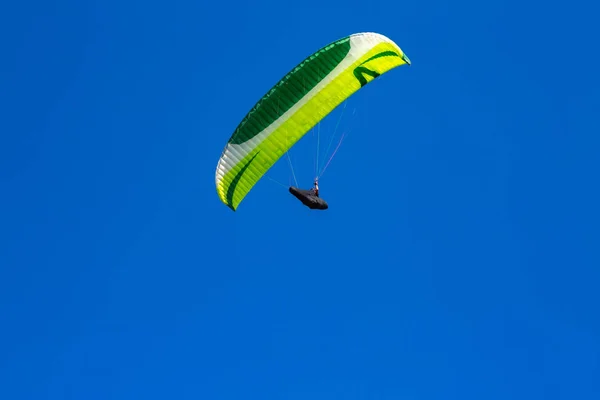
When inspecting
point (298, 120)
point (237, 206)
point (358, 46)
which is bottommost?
point (237, 206)

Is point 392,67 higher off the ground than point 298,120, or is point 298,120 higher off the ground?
point 392,67

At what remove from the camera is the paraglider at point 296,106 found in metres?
36.6

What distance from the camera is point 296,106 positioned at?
37.1 m

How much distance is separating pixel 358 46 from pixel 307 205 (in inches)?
269

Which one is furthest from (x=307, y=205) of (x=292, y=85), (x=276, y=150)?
(x=292, y=85)

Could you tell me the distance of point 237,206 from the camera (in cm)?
3834

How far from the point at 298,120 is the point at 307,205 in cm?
366

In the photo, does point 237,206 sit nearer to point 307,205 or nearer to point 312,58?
point 307,205

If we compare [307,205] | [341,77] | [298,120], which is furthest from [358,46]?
[307,205]

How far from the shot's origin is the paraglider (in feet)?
120

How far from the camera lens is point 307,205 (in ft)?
127

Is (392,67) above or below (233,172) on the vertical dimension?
above

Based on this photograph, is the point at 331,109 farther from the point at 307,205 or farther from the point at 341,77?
the point at 307,205

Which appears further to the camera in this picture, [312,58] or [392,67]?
[392,67]
